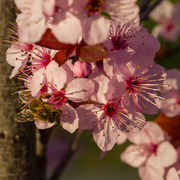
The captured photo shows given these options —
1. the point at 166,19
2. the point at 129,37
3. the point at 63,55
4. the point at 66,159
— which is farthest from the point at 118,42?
the point at 166,19

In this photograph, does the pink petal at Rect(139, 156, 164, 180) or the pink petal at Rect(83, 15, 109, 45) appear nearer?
the pink petal at Rect(83, 15, 109, 45)

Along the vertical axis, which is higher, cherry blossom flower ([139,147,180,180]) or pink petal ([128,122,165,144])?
pink petal ([128,122,165,144])

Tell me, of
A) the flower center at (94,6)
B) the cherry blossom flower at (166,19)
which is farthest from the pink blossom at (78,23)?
the cherry blossom flower at (166,19)

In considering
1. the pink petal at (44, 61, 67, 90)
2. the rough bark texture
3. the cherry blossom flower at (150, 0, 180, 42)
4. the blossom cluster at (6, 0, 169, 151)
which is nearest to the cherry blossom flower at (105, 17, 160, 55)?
the blossom cluster at (6, 0, 169, 151)

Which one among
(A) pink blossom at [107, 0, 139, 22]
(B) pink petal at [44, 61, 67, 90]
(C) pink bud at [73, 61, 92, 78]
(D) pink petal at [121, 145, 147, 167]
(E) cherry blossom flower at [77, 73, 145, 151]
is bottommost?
(D) pink petal at [121, 145, 147, 167]

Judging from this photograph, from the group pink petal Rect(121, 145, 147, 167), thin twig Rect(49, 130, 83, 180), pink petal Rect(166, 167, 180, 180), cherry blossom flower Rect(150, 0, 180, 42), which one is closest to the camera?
pink petal Rect(166, 167, 180, 180)

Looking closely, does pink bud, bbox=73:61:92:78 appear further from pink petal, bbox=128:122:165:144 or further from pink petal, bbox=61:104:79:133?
pink petal, bbox=128:122:165:144

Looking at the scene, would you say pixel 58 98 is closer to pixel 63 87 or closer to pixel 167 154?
pixel 63 87

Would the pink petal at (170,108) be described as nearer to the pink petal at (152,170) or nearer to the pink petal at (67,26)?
the pink petal at (152,170)
